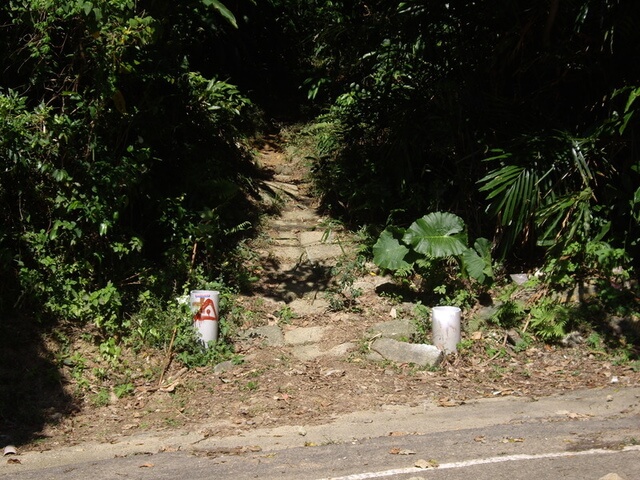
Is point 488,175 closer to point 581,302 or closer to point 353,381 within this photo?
point 581,302

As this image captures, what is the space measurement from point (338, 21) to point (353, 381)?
549 cm

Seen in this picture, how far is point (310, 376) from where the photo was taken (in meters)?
6.69

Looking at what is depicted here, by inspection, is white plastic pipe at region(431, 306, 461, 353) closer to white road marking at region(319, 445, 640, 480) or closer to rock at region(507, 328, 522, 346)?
rock at region(507, 328, 522, 346)

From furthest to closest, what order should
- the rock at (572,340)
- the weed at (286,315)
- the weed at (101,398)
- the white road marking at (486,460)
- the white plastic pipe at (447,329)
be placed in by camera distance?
the weed at (286,315), the rock at (572,340), the white plastic pipe at (447,329), the weed at (101,398), the white road marking at (486,460)

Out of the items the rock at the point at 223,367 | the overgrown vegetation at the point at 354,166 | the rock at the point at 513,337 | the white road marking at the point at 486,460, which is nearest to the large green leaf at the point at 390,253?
the overgrown vegetation at the point at 354,166

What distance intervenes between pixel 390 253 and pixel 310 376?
1.80 metres

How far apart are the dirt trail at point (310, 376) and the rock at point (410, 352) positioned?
77mm

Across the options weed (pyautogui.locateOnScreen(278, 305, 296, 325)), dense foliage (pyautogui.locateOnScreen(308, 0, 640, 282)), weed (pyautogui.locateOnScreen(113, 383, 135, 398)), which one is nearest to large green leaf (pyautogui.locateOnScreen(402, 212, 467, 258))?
dense foliage (pyautogui.locateOnScreen(308, 0, 640, 282))

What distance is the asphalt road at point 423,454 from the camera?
4.51m

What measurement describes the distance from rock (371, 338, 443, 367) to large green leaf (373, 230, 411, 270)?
99 centimetres

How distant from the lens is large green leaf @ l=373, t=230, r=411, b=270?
7.82 m

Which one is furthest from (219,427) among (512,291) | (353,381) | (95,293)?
(512,291)

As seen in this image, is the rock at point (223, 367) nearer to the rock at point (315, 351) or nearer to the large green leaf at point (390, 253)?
the rock at point (315, 351)

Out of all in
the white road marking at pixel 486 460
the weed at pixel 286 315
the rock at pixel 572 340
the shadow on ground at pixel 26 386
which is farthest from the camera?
the weed at pixel 286 315
